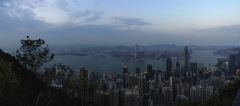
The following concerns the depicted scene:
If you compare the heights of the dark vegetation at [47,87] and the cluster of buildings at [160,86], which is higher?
the dark vegetation at [47,87]

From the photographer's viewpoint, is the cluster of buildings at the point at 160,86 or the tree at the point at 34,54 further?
the cluster of buildings at the point at 160,86

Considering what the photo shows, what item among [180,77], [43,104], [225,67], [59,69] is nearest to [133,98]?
[59,69]

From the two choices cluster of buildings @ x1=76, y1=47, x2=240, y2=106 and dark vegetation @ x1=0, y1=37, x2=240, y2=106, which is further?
cluster of buildings @ x1=76, y1=47, x2=240, y2=106

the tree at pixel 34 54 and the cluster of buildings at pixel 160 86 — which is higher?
the tree at pixel 34 54

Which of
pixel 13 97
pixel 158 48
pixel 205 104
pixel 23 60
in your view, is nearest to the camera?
pixel 13 97

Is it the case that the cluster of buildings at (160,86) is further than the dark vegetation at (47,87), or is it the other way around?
the cluster of buildings at (160,86)

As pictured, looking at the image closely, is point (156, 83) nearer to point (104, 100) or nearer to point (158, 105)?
point (158, 105)
